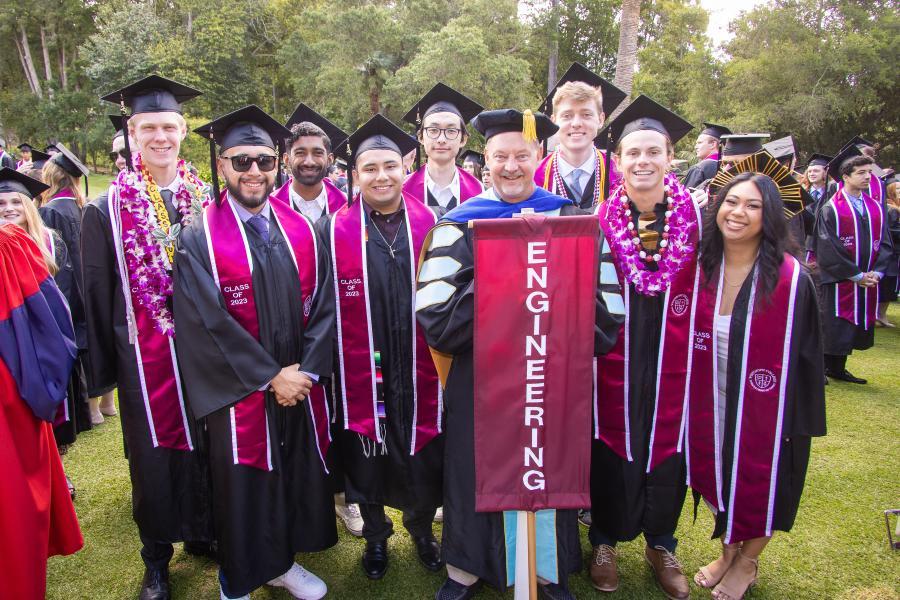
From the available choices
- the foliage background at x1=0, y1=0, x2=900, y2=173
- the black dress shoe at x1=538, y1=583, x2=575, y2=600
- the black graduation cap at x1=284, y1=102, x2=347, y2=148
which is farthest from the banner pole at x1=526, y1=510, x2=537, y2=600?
the foliage background at x1=0, y1=0, x2=900, y2=173

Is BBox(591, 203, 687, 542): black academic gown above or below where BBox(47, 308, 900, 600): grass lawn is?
above

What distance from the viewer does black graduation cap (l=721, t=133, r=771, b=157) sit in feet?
14.1

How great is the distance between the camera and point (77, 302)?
4.52m

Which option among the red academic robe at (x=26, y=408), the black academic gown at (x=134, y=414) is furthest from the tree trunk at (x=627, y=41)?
the red academic robe at (x=26, y=408)

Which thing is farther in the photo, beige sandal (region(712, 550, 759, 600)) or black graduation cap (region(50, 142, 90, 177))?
black graduation cap (region(50, 142, 90, 177))

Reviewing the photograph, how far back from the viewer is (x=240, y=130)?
2.87 meters

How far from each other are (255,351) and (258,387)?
0.17 metres

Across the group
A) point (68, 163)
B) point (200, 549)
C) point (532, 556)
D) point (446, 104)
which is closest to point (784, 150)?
point (446, 104)

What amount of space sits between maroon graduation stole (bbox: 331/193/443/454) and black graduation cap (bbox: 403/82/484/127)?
3.91 feet

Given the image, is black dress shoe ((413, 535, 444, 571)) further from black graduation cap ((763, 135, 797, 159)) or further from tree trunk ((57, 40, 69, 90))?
tree trunk ((57, 40, 69, 90))

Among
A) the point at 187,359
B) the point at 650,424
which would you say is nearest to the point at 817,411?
the point at 650,424

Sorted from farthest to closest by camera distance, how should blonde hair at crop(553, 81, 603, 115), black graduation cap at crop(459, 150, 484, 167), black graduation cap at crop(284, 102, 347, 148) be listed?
black graduation cap at crop(459, 150, 484, 167)
black graduation cap at crop(284, 102, 347, 148)
blonde hair at crop(553, 81, 603, 115)

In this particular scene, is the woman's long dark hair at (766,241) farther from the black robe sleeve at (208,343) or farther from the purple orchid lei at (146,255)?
the purple orchid lei at (146,255)

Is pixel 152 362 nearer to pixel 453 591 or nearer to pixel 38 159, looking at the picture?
pixel 453 591
